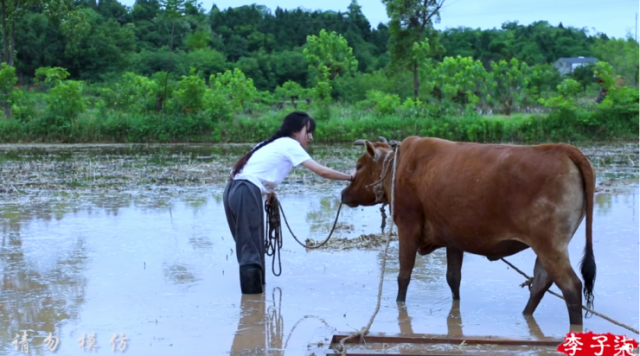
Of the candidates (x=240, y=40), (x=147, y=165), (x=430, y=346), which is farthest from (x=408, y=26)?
(x=430, y=346)

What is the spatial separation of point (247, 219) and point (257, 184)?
0.31 meters

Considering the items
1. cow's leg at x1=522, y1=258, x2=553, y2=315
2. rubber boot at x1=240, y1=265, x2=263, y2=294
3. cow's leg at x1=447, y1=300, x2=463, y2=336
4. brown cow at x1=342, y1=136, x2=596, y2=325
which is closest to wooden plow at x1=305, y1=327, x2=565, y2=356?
brown cow at x1=342, y1=136, x2=596, y2=325

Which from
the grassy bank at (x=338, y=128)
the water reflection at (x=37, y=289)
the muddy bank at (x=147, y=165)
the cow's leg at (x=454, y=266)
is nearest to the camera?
the water reflection at (x=37, y=289)

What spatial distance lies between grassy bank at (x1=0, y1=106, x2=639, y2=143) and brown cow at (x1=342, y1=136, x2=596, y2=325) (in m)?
19.1

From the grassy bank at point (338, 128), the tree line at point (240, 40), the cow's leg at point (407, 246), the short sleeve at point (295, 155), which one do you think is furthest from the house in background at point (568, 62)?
the cow's leg at point (407, 246)

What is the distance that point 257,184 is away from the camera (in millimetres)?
7211

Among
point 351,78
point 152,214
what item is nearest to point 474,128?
point 152,214

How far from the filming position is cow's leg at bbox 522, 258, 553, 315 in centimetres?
629

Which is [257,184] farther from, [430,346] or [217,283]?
[430,346]

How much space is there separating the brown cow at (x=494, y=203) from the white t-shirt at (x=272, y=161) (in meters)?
0.57

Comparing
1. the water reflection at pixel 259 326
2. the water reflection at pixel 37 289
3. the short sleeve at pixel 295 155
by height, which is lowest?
the water reflection at pixel 37 289

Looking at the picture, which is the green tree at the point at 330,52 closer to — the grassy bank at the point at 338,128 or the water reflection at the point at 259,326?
the grassy bank at the point at 338,128

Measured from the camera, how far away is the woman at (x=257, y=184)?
23.4 feet

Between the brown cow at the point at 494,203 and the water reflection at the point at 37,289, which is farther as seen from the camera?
the water reflection at the point at 37,289
